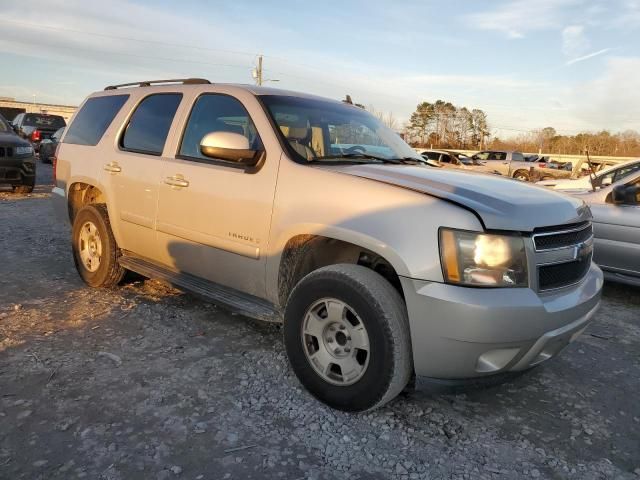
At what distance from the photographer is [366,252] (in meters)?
2.84

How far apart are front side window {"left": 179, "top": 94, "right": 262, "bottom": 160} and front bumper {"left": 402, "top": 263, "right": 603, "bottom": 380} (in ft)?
5.61

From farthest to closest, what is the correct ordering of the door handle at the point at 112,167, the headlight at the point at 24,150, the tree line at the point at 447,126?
the tree line at the point at 447,126 → the headlight at the point at 24,150 → the door handle at the point at 112,167

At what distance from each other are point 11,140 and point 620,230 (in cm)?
1067

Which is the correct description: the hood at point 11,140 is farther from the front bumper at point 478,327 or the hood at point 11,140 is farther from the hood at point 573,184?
the front bumper at point 478,327

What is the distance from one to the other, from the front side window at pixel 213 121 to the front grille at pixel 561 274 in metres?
1.98

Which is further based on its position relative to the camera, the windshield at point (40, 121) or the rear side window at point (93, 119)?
the windshield at point (40, 121)

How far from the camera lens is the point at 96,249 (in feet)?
15.5

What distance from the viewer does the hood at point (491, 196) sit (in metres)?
2.49

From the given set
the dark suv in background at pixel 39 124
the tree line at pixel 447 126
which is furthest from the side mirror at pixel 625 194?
the tree line at pixel 447 126

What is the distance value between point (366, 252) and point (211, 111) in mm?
1758

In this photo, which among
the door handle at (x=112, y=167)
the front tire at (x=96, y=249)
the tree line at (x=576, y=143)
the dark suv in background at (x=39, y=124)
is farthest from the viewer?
the tree line at (x=576, y=143)

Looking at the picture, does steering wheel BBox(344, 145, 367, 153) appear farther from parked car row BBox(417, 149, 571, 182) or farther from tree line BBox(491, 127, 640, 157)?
tree line BBox(491, 127, 640, 157)

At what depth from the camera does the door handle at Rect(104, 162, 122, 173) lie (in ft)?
14.3

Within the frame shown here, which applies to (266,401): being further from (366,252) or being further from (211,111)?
(211,111)
